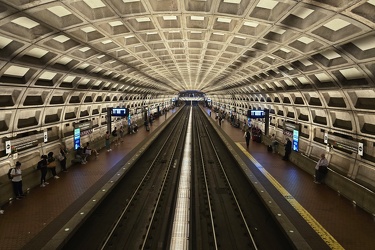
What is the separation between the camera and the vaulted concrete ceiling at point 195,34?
627 cm

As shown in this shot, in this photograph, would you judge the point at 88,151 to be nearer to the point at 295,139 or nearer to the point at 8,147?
the point at 8,147

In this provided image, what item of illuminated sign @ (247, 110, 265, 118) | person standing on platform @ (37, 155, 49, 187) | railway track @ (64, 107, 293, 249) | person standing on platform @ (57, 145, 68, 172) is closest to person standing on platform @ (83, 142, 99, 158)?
person standing on platform @ (57, 145, 68, 172)

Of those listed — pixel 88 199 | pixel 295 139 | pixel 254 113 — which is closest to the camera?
pixel 88 199

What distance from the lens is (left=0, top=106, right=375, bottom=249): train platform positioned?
6.57 meters

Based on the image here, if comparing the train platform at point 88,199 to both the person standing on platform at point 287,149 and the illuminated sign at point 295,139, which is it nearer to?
the person standing on platform at point 287,149

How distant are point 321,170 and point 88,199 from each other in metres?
9.62

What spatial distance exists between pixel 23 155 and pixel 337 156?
16129 millimetres

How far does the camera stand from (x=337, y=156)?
41.2 ft

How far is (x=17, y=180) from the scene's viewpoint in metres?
8.70

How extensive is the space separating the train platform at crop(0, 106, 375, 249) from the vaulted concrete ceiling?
4477 millimetres

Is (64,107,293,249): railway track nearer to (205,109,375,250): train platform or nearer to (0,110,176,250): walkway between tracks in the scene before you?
(0,110,176,250): walkway between tracks

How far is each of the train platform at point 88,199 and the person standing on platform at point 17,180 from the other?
0.31 meters

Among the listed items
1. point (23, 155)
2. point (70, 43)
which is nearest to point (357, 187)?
point (70, 43)

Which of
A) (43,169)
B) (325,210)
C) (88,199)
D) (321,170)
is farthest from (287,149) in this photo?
(43,169)
